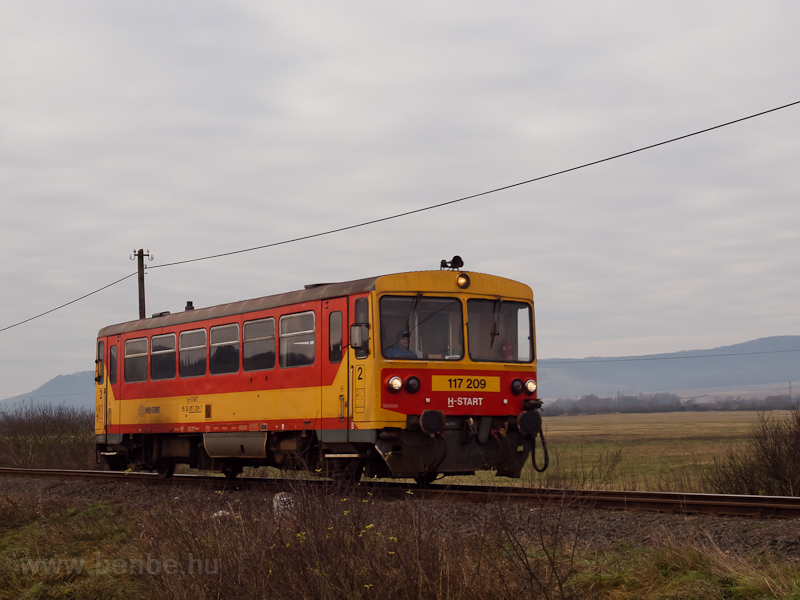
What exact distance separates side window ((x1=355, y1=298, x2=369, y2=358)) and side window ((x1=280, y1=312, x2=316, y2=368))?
108 centimetres

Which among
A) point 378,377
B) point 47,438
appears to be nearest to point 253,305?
point 378,377

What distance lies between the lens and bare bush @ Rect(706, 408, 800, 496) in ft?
48.8

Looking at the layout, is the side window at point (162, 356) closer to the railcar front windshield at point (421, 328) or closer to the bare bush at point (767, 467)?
the railcar front windshield at point (421, 328)

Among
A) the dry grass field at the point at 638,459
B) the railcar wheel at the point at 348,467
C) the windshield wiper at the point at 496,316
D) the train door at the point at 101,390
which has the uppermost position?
the windshield wiper at the point at 496,316

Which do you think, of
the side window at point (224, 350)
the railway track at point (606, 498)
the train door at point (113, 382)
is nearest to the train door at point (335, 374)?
the railway track at point (606, 498)

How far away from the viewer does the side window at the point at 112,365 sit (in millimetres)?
19062

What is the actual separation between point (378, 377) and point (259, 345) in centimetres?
309

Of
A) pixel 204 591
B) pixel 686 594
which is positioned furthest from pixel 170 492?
pixel 686 594

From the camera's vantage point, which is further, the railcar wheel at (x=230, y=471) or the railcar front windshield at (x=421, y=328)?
the railcar wheel at (x=230, y=471)

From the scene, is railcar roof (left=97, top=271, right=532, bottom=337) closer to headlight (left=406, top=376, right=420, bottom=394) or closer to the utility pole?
headlight (left=406, top=376, right=420, bottom=394)

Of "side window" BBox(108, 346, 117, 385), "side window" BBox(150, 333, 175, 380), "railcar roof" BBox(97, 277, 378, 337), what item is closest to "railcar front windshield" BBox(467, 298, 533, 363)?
"railcar roof" BBox(97, 277, 378, 337)

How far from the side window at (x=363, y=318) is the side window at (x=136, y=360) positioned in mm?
6897

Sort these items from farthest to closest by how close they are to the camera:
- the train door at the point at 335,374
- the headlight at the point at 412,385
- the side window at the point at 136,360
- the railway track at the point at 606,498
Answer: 1. the side window at the point at 136,360
2. the train door at the point at 335,374
3. the headlight at the point at 412,385
4. the railway track at the point at 606,498

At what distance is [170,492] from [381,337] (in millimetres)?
4648
